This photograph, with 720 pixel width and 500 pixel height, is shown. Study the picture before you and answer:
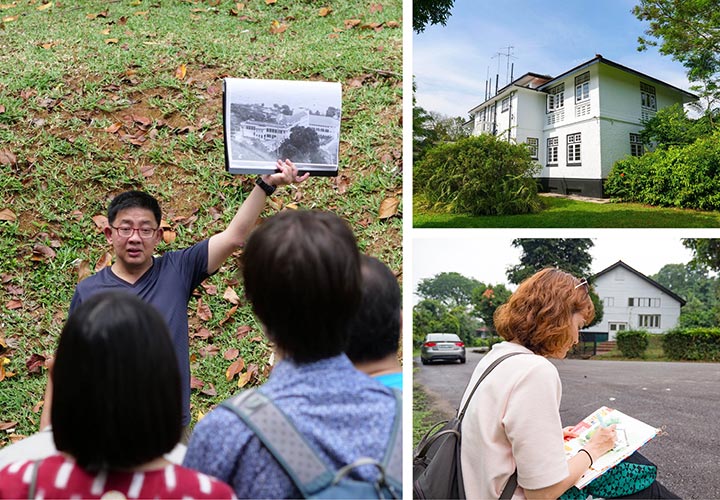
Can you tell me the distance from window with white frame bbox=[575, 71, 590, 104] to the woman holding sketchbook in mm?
4222

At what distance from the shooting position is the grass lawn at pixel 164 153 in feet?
11.3

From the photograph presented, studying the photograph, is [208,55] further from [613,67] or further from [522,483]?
[522,483]

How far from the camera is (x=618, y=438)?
1.67 metres

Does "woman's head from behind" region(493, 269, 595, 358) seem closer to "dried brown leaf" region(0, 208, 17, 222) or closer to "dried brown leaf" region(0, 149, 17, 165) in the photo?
"dried brown leaf" region(0, 208, 17, 222)

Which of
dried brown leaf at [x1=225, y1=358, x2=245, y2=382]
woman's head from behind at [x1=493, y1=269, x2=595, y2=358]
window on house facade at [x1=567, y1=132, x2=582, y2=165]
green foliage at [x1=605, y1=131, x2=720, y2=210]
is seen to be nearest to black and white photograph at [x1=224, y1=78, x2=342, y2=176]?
woman's head from behind at [x1=493, y1=269, x2=595, y2=358]

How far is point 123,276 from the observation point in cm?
212

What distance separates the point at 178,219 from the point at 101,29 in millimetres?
2822

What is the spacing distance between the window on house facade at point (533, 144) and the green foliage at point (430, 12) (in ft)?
3.84

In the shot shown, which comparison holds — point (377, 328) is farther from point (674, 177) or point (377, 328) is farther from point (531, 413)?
point (674, 177)

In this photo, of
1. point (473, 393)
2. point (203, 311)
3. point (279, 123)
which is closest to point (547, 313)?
point (473, 393)

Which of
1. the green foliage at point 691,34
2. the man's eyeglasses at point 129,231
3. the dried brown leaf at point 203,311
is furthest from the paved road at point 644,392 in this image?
A: the green foliage at point 691,34

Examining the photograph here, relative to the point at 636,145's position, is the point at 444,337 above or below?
below

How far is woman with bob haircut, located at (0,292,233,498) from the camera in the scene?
0.98 m

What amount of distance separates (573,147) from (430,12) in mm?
1806
